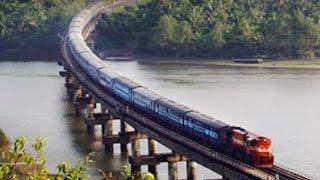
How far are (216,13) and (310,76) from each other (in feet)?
137

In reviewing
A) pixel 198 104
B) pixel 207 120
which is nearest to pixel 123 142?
pixel 207 120

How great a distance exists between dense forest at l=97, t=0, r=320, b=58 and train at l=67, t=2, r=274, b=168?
205ft

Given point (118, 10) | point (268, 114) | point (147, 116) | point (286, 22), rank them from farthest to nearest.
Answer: point (118, 10) → point (286, 22) → point (268, 114) → point (147, 116)

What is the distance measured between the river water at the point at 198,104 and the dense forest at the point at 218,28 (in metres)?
11.3

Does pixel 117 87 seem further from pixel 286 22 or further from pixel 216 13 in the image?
pixel 216 13

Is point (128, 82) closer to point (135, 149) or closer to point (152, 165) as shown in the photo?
point (135, 149)

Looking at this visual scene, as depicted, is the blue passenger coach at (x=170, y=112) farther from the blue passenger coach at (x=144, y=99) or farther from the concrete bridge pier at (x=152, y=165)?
the concrete bridge pier at (x=152, y=165)

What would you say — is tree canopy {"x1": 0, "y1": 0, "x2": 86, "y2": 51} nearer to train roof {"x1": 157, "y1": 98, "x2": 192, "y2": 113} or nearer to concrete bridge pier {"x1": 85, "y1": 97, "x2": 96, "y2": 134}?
concrete bridge pier {"x1": 85, "y1": 97, "x2": 96, "y2": 134}

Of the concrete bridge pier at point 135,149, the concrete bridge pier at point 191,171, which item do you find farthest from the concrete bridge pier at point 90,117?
the concrete bridge pier at point 191,171

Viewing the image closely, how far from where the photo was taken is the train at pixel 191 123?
31.7 meters

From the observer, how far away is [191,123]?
38.7m

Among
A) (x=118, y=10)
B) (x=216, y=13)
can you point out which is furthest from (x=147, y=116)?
(x=118, y=10)

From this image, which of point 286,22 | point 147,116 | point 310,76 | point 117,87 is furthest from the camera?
point 286,22

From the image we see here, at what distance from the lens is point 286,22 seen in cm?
12669
